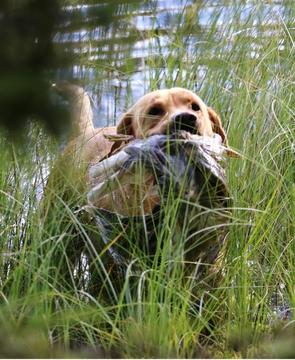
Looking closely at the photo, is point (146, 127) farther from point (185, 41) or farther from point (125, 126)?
point (185, 41)

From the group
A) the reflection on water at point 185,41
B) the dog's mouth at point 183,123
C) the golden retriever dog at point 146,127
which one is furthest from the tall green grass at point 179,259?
the dog's mouth at point 183,123

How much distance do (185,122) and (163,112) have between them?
423mm

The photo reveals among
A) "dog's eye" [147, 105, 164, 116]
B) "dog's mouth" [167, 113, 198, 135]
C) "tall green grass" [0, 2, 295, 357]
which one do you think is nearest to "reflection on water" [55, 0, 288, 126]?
"tall green grass" [0, 2, 295, 357]

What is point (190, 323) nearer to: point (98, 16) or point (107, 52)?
point (107, 52)

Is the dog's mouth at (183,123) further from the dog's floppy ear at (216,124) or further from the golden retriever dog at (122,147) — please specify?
the dog's floppy ear at (216,124)

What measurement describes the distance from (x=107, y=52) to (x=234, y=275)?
1.94 meters

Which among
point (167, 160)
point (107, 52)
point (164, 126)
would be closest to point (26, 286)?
point (167, 160)

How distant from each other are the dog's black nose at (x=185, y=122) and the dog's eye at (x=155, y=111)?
40cm

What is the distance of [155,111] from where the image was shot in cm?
377

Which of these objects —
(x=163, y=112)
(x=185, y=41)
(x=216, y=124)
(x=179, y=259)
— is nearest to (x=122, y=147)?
(x=163, y=112)

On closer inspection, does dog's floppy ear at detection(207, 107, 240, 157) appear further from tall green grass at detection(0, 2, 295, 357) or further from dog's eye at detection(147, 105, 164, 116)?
dog's eye at detection(147, 105, 164, 116)

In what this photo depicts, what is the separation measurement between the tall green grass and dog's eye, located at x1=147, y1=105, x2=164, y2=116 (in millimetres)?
381

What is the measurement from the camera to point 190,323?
2824mm

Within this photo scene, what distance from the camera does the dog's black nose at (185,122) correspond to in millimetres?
3299
